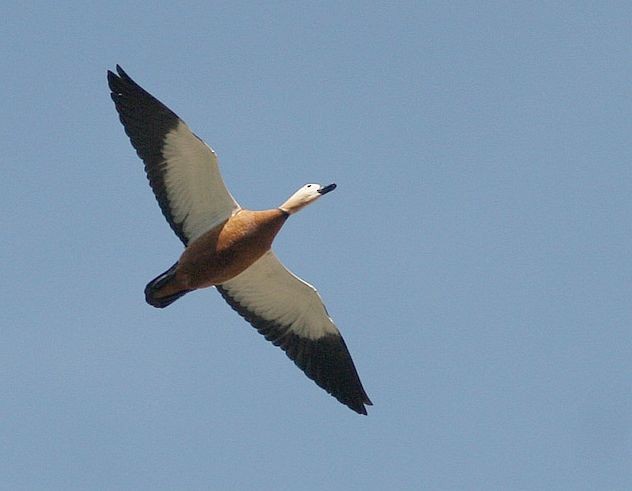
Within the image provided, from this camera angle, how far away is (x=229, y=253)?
23797 millimetres

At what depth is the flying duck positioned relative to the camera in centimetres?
2388

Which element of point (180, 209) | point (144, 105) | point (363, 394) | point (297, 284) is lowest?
point (363, 394)

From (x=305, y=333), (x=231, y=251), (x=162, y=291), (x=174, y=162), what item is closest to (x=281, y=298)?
(x=305, y=333)

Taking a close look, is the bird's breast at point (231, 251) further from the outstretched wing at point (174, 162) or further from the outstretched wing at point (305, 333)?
the outstretched wing at point (305, 333)

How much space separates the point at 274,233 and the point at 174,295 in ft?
6.23

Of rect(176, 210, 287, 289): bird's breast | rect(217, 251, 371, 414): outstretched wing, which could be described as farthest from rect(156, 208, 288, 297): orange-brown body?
rect(217, 251, 371, 414): outstretched wing

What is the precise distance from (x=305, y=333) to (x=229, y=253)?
2.73 meters

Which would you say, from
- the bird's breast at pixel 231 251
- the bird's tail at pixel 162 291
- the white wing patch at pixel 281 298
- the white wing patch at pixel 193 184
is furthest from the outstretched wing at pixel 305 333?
the bird's tail at pixel 162 291

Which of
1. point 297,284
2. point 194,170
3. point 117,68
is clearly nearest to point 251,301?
point 297,284

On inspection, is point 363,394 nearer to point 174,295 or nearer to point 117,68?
point 174,295

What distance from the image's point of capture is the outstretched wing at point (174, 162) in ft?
79.2

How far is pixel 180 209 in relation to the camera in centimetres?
2481

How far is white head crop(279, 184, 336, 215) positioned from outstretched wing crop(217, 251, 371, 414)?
191cm

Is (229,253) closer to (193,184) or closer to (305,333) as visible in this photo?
(193,184)
